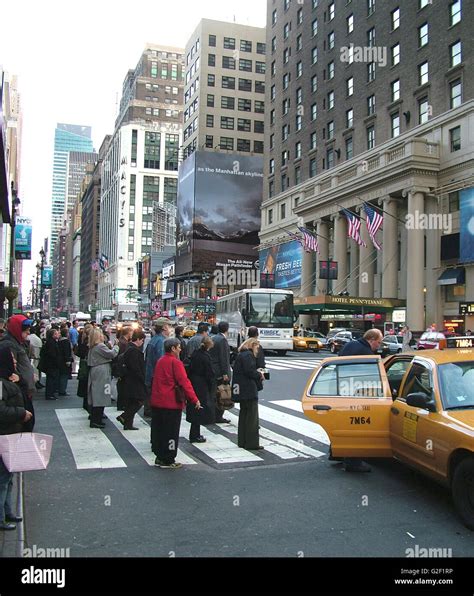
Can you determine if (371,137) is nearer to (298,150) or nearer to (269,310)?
(298,150)

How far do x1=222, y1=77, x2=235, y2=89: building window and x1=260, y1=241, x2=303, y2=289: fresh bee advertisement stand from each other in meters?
37.5

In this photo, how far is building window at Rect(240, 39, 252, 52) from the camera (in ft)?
298

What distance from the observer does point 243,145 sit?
9112 cm

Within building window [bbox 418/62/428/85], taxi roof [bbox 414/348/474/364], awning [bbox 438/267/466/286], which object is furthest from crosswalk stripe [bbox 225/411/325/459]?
building window [bbox 418/62/428/85]

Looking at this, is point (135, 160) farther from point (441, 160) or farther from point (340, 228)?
point (441, 160)

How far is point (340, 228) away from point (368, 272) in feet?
17.5

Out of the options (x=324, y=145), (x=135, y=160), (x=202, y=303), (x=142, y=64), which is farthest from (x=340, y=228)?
(x=142, y=64)

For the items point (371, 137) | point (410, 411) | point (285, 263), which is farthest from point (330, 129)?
point (410, 411)

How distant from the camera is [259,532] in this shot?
534 cm

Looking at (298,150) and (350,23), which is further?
(298,150)

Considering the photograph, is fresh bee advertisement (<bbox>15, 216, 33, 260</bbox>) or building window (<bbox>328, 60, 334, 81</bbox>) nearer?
fresh bee advertisement (<bbox>15, 216, 33, 260</bbox>)

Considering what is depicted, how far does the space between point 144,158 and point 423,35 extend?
112m

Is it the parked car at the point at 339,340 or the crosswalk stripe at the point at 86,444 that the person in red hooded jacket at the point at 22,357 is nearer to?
the crosswalk stripe at the point at 86,444

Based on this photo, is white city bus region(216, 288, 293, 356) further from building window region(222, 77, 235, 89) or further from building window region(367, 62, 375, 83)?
building window region(222, 77, 235, 89)
